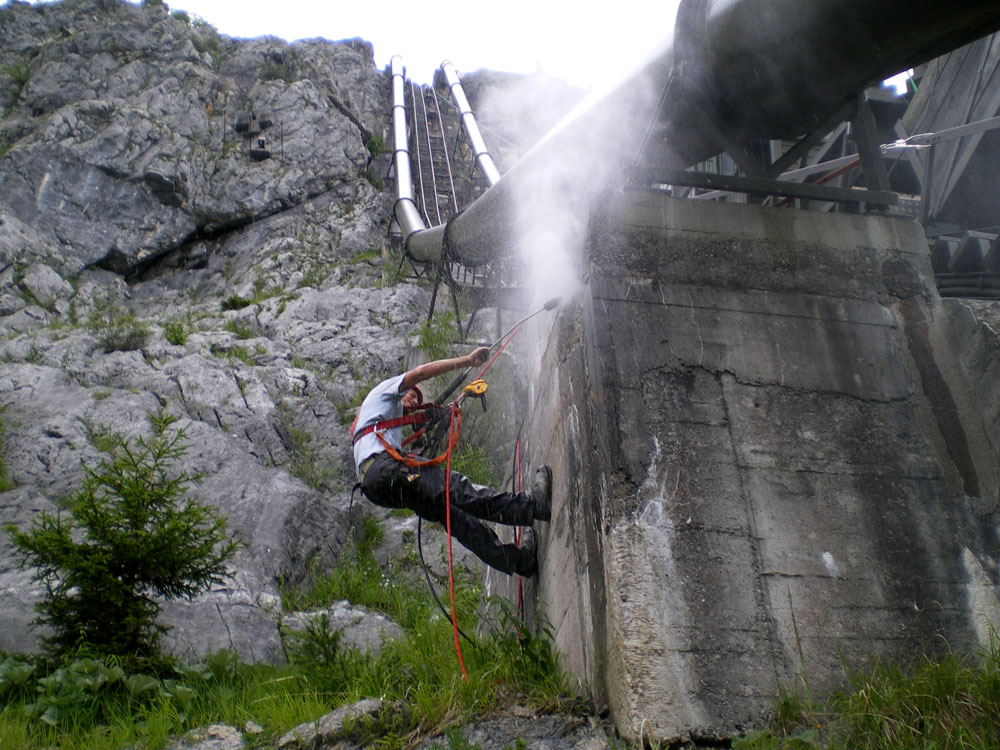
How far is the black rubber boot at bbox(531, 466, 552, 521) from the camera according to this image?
4.12m

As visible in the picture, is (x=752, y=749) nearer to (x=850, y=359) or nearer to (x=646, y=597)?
(x=646, y=597)

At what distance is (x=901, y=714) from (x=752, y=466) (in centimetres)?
107

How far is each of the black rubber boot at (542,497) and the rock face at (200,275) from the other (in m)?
2.86

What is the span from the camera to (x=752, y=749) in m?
2.65

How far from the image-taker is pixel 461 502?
424 centimetres

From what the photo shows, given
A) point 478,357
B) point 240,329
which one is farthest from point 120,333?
point 478,357

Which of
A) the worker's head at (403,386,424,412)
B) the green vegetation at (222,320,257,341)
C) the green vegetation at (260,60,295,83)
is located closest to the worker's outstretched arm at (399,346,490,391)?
the worker's head at (403,386,424,412)

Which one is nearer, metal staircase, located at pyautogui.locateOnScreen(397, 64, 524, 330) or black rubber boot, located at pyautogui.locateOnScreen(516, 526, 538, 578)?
black rubber boot, located at pyautogui.locateOnScreen(516, 526, 538, 578)

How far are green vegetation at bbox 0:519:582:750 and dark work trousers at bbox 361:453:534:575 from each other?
1.25 ft

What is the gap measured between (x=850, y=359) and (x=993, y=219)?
11.2 ft

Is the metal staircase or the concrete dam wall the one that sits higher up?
the metal staircase

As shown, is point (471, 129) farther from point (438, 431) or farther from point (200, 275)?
point (438, 431)

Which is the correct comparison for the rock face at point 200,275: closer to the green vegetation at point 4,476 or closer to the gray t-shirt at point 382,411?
the green vegetation at point 4,476

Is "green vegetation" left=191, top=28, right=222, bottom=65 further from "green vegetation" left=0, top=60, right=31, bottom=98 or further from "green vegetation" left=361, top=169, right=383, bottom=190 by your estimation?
"green vegetation" left=361, top=169, right=383, bottom=190
